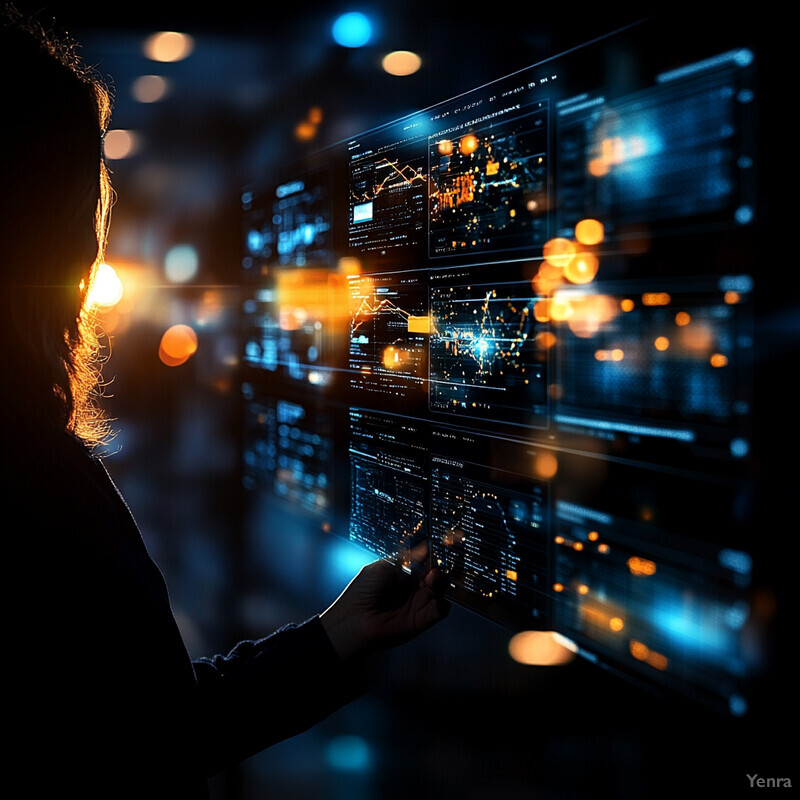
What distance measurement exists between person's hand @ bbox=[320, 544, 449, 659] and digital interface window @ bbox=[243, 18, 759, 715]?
5 cm

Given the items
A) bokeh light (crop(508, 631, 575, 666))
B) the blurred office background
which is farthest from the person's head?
bokeh light (crop(508, 631, 575, 666))

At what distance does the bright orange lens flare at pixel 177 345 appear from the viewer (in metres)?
2.12

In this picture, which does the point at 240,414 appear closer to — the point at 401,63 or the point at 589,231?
the point at 401,63

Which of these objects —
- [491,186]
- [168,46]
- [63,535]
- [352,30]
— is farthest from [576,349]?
[168,46]

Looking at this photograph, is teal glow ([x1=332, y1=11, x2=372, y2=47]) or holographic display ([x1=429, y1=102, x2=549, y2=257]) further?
teal glow ([x1=332, y1=11, x2=372, y2=47])

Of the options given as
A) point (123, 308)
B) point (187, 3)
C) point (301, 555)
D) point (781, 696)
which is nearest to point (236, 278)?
point (123, 308)

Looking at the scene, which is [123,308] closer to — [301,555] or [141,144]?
[141,144]

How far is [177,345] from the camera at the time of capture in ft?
7.07

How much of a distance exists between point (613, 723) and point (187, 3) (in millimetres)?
1799

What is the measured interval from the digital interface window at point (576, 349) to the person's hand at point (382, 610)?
0.05m

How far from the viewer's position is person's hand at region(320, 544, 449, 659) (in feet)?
3.49

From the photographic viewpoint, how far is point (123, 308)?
2211 mm

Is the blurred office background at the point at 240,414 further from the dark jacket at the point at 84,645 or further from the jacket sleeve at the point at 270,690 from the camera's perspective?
the dark jacket at the point at 84,645

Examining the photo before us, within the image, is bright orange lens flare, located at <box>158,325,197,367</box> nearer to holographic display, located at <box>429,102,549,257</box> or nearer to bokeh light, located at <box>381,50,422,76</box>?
bokeh light, located at <box>381,50,422,76</box>
